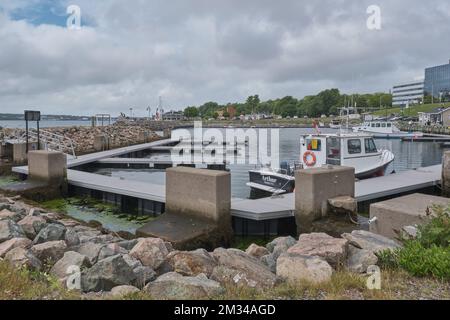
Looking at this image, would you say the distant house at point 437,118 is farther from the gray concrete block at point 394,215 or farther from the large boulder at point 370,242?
the large boulder at point 370,242

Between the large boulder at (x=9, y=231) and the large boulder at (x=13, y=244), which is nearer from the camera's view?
the large boulder at (x=13, y=244)

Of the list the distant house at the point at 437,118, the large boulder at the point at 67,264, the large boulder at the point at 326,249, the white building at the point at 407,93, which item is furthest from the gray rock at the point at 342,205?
the white building at the point at 407,93

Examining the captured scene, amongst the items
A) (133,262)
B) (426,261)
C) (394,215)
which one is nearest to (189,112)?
(394,215)

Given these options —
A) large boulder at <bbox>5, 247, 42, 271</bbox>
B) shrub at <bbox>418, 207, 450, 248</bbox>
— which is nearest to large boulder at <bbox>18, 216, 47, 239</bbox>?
large boulder at <bbox>5, 247, 42, 271</bbox>

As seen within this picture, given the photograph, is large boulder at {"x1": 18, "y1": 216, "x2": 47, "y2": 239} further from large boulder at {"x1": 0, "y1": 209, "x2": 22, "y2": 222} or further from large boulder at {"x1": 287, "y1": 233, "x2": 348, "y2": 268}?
large boulder at {"x1": 287, "y1": 233, "x2": 348, "y2": 268}

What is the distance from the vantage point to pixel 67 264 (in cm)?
541

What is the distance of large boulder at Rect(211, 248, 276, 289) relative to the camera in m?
4.55

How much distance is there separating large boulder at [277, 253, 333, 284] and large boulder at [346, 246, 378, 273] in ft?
1.62

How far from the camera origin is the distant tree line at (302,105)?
15075 centimetres

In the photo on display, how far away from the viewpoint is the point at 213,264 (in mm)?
5766

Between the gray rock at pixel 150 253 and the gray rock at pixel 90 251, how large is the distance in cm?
62
